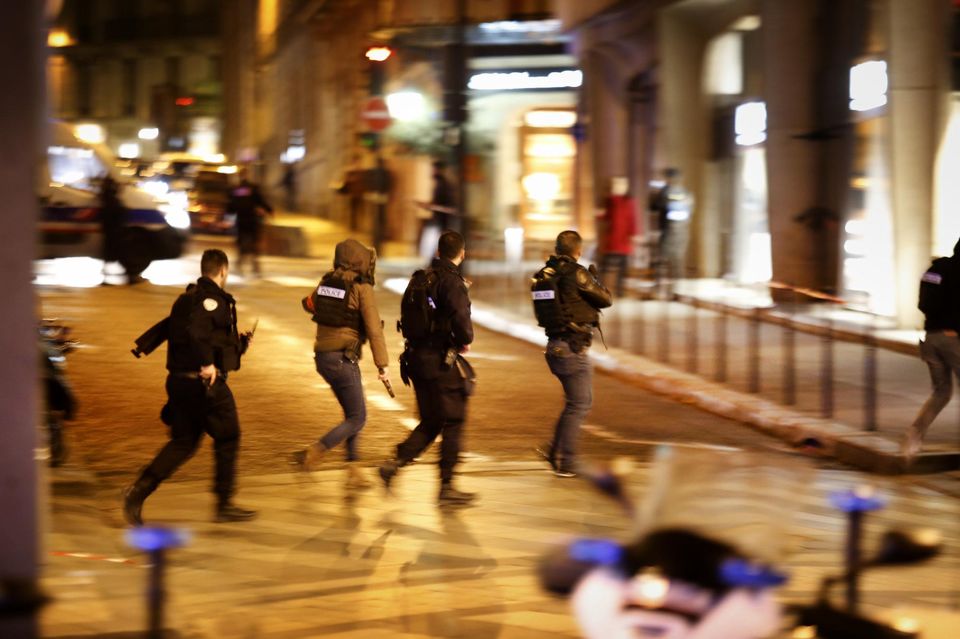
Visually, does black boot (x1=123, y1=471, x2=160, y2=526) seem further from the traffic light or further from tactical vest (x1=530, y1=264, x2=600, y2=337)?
the traffic light

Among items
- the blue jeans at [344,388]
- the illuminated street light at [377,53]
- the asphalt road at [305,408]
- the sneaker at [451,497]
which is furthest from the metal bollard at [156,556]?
the illuminated street light at [377,53]

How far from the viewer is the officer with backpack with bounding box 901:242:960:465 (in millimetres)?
10789

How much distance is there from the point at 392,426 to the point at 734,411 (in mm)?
3166

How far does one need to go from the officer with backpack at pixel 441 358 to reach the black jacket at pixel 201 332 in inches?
50.3

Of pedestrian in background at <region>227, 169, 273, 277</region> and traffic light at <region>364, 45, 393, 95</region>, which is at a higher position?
traffic light at <region>364, 45, 393, 95</region>

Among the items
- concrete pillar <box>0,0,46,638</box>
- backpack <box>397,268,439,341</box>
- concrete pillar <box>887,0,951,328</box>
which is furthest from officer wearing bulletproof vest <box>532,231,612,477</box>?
concrete pillar <box>887,0,951,328</box>

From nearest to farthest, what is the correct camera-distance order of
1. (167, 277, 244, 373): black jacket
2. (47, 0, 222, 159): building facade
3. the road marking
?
(167, 277, 244, 373): black jacket → the road marking → (47, 0, 222, 159): building facade

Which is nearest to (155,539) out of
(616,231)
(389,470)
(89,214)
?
(389,470)

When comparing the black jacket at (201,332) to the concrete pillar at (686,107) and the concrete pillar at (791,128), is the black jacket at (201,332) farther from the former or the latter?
the concrete pillar at (686,107)

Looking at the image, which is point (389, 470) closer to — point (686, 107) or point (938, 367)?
point (938, 367)

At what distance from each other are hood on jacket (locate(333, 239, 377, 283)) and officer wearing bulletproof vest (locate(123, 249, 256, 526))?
3.73 feet

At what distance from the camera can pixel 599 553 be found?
418 cm

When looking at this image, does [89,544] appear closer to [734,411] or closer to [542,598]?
[542,598]

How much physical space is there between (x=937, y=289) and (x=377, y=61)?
18470 millimetres
